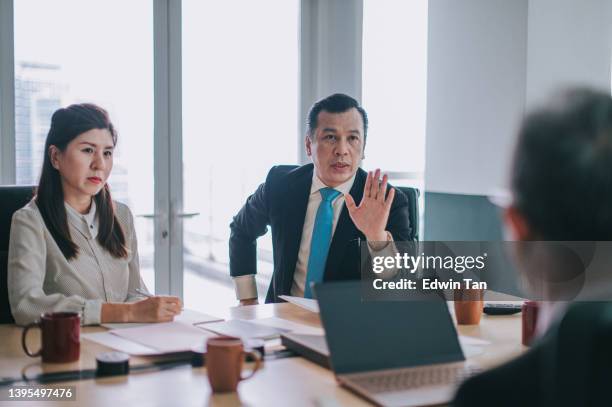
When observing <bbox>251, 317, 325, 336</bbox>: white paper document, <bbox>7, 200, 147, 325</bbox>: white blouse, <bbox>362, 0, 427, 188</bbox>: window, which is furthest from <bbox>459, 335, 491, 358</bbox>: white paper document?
<bbox>362, 0, 427, 188</bbox>: window

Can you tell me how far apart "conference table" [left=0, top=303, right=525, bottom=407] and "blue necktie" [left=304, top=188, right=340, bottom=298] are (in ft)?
2.74

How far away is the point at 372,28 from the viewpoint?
4449 mm

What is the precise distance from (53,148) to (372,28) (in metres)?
2.73

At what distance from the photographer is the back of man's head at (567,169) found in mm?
803

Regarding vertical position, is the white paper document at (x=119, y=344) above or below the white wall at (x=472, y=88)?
below

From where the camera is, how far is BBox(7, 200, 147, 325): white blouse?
1879 mm

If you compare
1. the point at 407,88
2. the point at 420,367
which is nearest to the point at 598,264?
the point at 420,367

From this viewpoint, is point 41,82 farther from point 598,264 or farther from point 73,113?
point 598,264

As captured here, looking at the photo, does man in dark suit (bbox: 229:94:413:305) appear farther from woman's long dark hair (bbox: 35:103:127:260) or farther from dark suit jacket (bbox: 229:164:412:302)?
woman's long dark hair (bbox: 35:103:127:260)

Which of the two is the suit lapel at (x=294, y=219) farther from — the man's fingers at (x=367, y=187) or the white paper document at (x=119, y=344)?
the white paper document at (x=119, y=344)

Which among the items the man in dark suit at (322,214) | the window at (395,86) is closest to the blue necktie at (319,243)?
the man in dark suit at (322,214)

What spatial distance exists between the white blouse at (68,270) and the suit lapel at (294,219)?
22.0 inches

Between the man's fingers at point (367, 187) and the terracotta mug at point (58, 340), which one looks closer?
the terracotta mug at point (58, 340)

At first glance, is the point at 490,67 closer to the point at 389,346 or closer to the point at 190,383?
the point at 389,346
